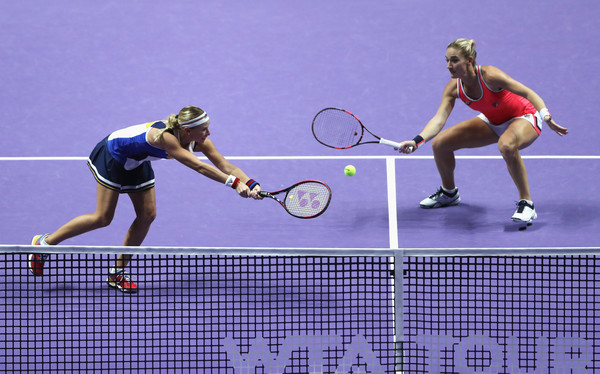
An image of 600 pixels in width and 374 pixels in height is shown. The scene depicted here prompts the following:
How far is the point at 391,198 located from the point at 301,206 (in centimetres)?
174

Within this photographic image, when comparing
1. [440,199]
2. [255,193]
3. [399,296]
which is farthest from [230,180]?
[440,199]

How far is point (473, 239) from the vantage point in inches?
265

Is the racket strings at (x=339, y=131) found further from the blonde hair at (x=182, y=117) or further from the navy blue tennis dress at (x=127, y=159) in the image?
the blonde hair at (x=182, y=117)

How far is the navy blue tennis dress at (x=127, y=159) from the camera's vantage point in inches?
225

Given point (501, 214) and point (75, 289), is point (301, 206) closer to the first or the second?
point (75, 289)

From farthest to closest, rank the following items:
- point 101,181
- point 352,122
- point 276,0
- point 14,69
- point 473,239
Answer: point 276,0 < point 14,69 < point 352,122 < point 473,239 < point 101,181

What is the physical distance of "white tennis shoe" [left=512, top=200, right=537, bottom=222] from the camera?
683 cm

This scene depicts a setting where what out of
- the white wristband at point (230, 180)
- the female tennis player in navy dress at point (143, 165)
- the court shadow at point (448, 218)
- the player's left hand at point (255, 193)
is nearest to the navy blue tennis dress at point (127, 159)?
the female tennis player in navy dress at point (143, 165)

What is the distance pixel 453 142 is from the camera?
7051mm

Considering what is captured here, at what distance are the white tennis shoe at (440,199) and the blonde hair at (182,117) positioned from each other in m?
2.42

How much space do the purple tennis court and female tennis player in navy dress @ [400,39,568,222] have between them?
29 cm

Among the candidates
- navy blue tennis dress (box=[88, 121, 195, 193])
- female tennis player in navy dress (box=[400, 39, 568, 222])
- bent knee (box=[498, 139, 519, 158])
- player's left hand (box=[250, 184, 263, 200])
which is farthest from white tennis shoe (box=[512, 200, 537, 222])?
navy blue tennis dress (box=[88, 121, 195, 193])

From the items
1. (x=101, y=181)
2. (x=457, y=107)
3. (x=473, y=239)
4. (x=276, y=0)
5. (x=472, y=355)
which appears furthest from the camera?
(x=276, y=0)

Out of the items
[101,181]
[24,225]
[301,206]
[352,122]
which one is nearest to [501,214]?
[352,122]
